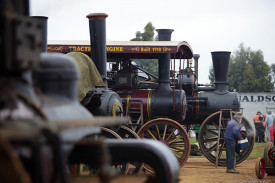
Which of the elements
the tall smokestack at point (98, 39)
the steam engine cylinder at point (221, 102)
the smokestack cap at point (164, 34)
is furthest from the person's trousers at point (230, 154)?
the smokestack cap at point (164, 34)

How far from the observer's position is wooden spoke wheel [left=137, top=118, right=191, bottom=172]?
38.1ft

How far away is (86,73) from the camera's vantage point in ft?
28.9

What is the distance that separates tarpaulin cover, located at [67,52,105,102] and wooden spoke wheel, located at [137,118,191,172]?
276cm

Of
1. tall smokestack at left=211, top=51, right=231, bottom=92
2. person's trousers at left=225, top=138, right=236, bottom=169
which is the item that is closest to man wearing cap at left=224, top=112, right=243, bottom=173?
person's trousers at left=225, top=138, right=236, bottom=169

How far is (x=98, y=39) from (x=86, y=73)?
1.46m

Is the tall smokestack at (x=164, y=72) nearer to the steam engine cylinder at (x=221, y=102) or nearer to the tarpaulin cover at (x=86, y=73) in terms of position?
the steam engine cylinder at (x=221, y=102)

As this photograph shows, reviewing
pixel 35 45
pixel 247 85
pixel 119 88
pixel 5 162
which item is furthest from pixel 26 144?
pixel 247 85

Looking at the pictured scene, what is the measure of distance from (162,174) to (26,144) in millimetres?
940

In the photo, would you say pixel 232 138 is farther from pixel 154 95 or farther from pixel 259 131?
pixel 259 131

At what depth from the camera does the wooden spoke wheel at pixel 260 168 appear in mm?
10438

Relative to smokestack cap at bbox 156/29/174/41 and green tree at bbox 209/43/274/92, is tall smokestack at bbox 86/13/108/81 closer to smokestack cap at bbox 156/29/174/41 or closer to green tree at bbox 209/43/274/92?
smokestack cap at bbox 156/29/174/41

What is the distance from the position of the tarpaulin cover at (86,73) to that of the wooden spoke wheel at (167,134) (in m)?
2.76

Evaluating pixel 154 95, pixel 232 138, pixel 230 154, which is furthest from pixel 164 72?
pixel 230 154

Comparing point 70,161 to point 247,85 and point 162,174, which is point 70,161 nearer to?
point 162,174
